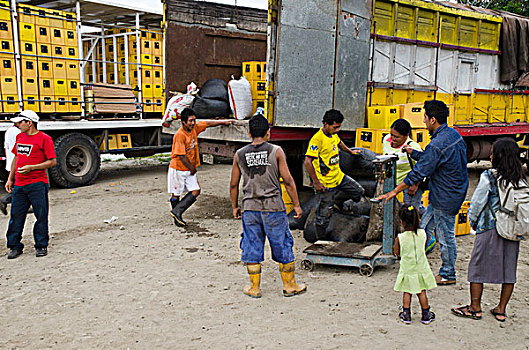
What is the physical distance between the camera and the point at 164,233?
6180mm

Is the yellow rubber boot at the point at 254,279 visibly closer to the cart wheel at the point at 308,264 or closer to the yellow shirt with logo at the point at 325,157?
the cart wheel at the point at 308,264

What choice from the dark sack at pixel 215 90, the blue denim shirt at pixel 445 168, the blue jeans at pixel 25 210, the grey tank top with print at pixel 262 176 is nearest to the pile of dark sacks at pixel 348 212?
the blue denim shirt at pixel 445 168

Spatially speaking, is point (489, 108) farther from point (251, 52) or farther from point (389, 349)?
point (389, 349)

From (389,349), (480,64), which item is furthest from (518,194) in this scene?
(480,64)

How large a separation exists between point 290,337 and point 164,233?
3.15 metres

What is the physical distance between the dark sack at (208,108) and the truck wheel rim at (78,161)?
3155mm

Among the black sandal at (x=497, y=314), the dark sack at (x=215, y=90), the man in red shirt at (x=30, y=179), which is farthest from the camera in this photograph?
the dark sack at (x=215, y=90)

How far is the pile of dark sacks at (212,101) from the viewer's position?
296 inches

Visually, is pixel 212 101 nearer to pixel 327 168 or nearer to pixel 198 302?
pixel 327 168

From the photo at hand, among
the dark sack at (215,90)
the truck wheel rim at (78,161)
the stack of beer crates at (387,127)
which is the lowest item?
the truck wheel rim at (78,161)

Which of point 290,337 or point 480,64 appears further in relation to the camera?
point 480,64

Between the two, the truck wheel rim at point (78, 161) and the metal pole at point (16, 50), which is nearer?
the metal pole at point (16, 50)

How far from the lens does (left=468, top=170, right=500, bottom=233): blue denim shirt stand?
3529 millimetres

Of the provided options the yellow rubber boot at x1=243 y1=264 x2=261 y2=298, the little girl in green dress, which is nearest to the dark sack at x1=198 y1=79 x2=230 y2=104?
the yellow rubber boot at x1=243 y1=264 x2=261 y2=298
